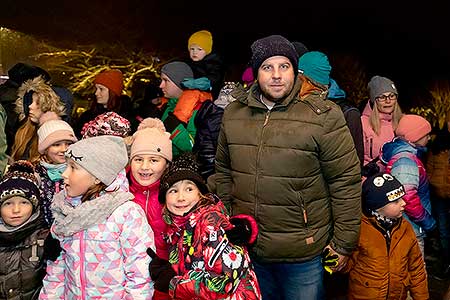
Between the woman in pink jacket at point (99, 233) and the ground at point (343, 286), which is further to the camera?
the ground at point (343, 286)

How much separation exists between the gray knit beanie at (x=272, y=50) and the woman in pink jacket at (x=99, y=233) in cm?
83

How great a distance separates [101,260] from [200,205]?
52cm

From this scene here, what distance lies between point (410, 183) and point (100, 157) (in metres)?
2.00

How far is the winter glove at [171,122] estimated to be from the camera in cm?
387

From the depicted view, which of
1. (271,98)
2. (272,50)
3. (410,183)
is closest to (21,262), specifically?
(271,98)

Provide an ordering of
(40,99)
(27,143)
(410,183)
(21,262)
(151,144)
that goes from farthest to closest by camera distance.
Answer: (40,99)
(27,143)
(410,183)
(151,144)
(21,262)

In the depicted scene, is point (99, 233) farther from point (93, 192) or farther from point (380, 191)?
point (380, 191)

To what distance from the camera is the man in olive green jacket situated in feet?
8.55

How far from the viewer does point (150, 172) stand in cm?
303

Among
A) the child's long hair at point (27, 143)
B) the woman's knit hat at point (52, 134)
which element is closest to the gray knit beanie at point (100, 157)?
the woman's knit hat at point (52, 134)

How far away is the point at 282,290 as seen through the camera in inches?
112

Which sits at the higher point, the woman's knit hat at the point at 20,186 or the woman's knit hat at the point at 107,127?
the woman's knit hat at the point at 107,127

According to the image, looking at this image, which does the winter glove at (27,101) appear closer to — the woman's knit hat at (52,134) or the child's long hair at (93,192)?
the woman's knit hat at (52,134)

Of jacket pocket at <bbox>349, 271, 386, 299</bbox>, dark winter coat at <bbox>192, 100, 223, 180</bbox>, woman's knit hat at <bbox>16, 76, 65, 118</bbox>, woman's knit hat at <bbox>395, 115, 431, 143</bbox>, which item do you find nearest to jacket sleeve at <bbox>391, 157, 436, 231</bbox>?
woman's knit hat at <bbox>395, 115, 431, 143</bbox>
